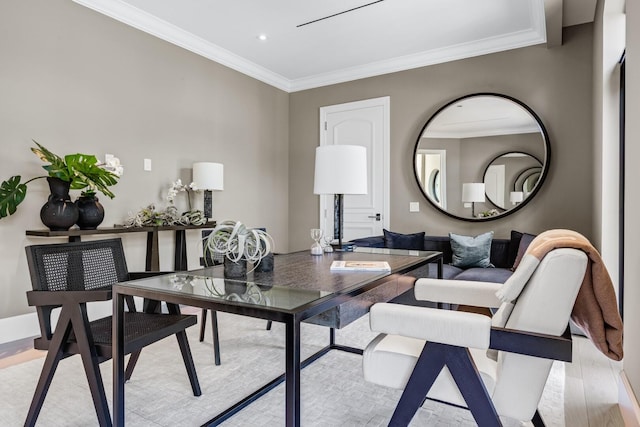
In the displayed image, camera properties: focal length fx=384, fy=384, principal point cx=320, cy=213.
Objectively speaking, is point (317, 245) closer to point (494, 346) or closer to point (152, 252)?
point (494, 346)

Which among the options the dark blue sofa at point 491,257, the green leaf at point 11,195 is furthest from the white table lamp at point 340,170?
the green leaf at point 11,195

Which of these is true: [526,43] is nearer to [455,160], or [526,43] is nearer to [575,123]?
[575,123]

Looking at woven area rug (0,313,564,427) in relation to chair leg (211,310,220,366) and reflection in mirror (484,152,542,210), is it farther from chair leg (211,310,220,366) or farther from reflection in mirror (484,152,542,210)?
reflection in mirror (484,152,542,210)

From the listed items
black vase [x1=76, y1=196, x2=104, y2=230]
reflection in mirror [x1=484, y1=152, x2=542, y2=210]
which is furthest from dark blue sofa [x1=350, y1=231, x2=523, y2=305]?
black vase [x1=76, y1=196, x2=104, y2=230]

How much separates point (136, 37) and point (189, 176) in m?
1.39

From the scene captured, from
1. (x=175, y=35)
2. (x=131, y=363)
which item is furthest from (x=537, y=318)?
(x=175, y=35)

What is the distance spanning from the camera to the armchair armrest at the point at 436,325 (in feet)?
3.86

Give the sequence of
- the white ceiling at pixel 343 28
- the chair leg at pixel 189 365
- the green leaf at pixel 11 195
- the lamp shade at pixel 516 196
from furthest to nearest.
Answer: the lamp shade at pixel 516 196
the white ceiling at pixel 343 28
the green leaf at pixel 11 195
the chair leg at pixel 189 365

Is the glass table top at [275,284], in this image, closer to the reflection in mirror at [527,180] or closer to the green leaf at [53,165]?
the green leaf at [53,165]

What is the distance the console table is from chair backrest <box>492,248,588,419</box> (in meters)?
2.89

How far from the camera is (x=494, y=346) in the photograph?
3.87ft

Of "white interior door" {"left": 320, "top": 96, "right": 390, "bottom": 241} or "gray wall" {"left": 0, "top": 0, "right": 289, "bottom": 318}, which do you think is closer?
"gray wall" {"left": 0, "top": 0, "right": 289, "bottom": 318}

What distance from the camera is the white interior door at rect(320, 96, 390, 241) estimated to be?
4.83 meters

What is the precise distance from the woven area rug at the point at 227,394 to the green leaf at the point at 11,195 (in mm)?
1032
